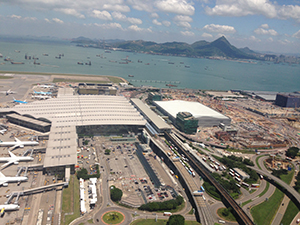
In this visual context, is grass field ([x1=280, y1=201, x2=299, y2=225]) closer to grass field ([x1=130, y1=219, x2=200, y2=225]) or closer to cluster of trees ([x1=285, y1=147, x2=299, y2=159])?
grass field ([x1=130, y1=219, x2=200, y2=225])

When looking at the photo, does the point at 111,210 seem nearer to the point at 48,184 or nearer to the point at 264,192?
the point at 48,184

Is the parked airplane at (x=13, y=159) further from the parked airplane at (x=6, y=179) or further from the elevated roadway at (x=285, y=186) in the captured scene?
the elevated roadway at (x=285, y=186)

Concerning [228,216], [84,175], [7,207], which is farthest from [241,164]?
[7,207]

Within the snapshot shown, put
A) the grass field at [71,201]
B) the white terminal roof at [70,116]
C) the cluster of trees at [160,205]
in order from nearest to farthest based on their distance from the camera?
1. the grass field at [71,201]
2. the cluster of trees at [160,205]
3. the white terminal roof at [70,116]

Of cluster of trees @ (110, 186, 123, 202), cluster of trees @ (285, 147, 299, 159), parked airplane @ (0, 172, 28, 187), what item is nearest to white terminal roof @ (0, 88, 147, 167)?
parked airplane @ (0, 172, 28, 187)

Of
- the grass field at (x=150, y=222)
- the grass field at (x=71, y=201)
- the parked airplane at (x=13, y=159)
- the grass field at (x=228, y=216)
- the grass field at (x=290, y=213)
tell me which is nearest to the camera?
the grass field at (x=71, y=201)

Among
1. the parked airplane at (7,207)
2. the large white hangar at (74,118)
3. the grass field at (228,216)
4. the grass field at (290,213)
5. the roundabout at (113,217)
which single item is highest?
the large white hangar at (74,118)

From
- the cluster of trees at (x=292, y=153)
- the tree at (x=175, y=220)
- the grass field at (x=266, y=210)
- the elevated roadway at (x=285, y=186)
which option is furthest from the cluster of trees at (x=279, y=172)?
the tree at (x=175, y=220)
